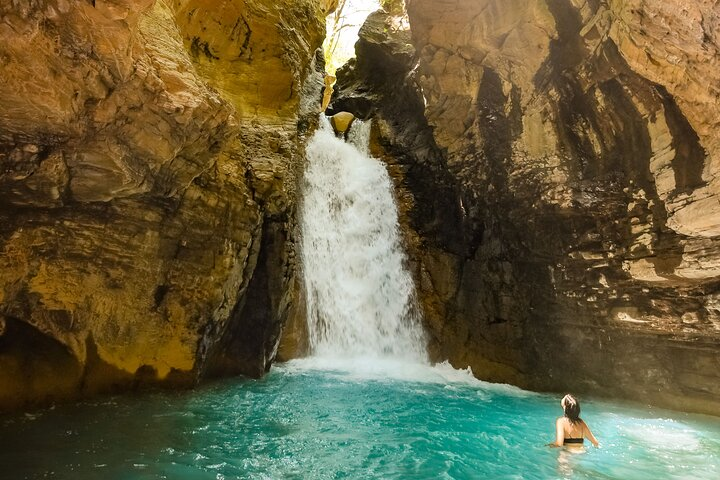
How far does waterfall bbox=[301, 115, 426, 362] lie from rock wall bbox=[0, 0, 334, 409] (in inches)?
80.7

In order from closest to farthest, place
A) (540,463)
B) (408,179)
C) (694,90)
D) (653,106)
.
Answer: (540,463) → (694,90) → (653,106) → (408,179)

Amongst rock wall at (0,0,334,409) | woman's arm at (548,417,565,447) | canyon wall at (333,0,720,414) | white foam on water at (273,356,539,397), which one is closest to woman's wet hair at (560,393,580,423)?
woman's arm at (548,417,565,447)

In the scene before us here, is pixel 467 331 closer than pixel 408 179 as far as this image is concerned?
Yes

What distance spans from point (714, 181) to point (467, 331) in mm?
6357

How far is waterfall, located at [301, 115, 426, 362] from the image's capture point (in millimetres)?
11641

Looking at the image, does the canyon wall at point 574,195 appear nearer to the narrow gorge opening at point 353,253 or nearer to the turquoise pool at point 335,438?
the narrow gorge opening at point 353,253

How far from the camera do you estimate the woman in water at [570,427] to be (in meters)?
5.61

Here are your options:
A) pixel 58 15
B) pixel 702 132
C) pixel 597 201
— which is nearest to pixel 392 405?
pixel 597 201

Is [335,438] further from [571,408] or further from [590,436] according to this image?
[590,436]

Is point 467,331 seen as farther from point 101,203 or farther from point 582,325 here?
point 101,203

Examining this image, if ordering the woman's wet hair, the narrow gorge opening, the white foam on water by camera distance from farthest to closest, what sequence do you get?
the white foam on water → the woman's wet hair → the narrow gorge opening

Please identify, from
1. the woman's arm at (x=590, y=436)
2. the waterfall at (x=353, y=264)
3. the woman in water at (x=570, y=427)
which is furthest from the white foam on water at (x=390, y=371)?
the woman in water at (x=570, y=427)

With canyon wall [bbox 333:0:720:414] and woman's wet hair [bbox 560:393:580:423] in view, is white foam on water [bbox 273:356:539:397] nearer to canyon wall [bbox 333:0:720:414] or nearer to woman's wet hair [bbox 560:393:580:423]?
canyon wall [bbox 333:0:720:414]

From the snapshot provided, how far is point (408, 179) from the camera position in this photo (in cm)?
1391
